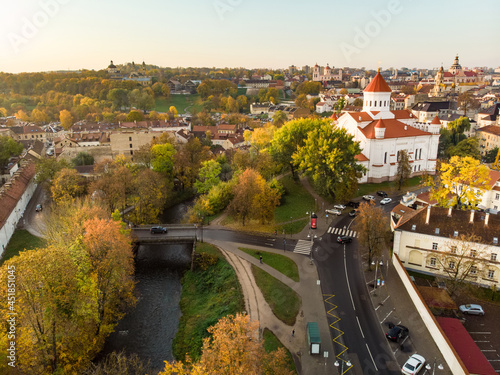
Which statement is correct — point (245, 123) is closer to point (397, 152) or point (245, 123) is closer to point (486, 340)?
point (397, 152)

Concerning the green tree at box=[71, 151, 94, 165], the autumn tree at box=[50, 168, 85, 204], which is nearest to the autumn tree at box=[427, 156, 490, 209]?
the autumn tree at box=[50, 168, 85, 204]

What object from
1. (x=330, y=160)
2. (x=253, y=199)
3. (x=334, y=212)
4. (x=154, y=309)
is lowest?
(x=154, y=309)

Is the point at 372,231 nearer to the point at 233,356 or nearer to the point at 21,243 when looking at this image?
the point at 233,356

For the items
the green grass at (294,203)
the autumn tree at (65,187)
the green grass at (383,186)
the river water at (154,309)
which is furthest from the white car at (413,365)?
the autumn tree at (65,187)

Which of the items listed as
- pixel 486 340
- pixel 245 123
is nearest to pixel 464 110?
pixel 245 123

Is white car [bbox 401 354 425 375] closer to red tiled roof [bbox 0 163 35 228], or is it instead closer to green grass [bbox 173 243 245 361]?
green grass [bbox 173 243 245 361]

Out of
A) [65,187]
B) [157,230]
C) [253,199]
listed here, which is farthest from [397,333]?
[65,187]
